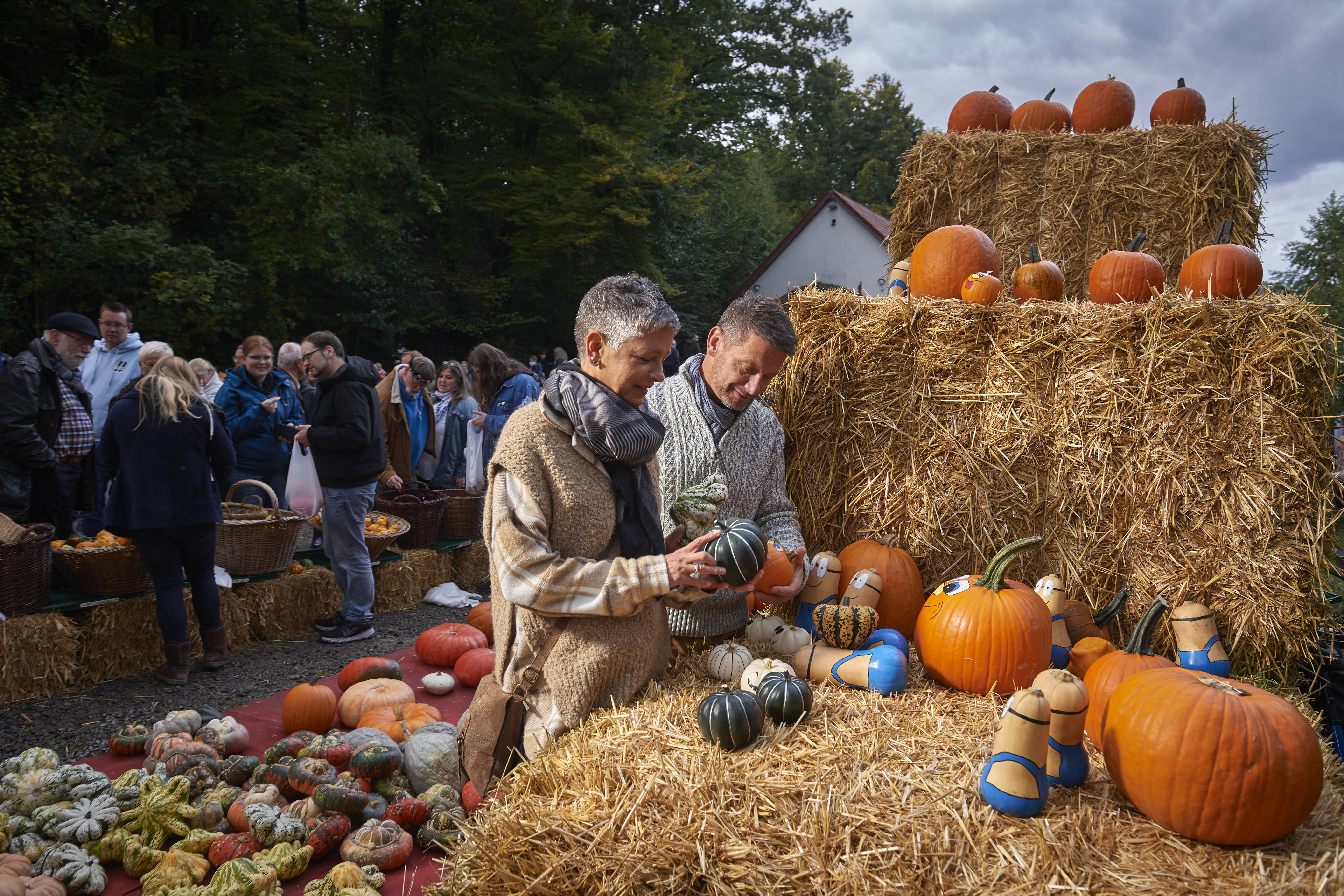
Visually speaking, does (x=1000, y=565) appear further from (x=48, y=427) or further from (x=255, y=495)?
(x=48, y=427)

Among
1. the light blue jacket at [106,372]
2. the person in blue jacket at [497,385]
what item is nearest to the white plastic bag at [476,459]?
the person in blue jacket at [497,385]

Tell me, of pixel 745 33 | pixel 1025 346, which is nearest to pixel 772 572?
pixel 1025 346

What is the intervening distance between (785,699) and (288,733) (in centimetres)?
320

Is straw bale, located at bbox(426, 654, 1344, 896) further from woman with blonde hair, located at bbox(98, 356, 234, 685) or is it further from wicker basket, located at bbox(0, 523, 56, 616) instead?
wicker basket, located at bbox(0, 523, 56, 616)

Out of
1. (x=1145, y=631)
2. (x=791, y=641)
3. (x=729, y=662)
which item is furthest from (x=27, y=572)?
(x=1145, y=631)

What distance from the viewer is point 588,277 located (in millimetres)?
21078

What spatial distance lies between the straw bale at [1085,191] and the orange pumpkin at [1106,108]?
1.12 feet

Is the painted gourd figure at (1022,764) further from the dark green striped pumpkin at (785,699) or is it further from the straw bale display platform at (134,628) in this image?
the straw bale display platform at (134,628)

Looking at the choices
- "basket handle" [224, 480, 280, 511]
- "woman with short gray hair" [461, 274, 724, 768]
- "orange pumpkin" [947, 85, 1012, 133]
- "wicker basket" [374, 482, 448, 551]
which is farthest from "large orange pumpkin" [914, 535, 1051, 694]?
"wicker basket" [374, 482, 448, 551]

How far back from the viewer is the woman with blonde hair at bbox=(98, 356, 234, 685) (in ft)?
15.7

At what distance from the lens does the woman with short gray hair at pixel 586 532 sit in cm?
201

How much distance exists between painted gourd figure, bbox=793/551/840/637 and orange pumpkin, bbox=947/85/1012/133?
4.00 metres

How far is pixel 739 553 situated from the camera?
2.17 m

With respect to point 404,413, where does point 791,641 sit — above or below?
below
